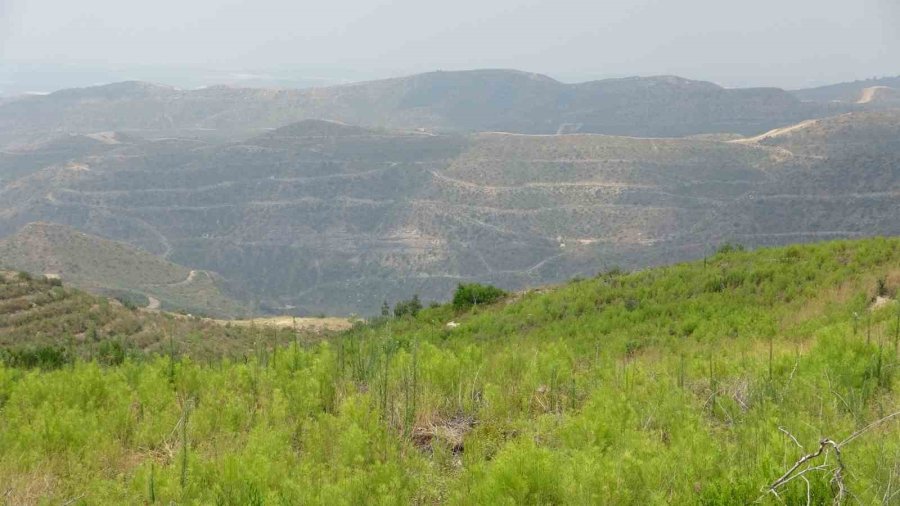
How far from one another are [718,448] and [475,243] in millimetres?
81406

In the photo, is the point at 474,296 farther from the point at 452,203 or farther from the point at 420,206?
the point at 420,206

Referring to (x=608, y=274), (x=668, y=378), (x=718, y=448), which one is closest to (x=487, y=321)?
(x=608, y=274)

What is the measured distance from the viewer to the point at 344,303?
81.6 m

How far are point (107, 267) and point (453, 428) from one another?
65429mm

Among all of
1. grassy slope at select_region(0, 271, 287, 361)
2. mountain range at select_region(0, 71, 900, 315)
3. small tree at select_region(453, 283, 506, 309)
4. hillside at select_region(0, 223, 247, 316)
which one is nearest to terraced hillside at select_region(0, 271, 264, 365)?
grassy slope at select_region(0, 271, 287, 361)

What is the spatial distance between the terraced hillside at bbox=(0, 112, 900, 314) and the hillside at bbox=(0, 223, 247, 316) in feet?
40.1

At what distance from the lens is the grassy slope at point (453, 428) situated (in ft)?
12.7

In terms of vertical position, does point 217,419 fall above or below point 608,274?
above

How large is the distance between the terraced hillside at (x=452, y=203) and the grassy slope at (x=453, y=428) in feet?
208

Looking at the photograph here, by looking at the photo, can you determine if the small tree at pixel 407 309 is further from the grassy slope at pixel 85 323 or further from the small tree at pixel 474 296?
the grassy slope at pixel 85 323

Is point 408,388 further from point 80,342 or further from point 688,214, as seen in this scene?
point 688,214

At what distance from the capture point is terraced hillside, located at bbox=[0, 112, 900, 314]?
75.5m

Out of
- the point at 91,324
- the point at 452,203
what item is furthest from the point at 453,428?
the point at 452,203

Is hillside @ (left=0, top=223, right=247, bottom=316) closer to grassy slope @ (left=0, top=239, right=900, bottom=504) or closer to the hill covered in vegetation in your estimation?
the hill covered in vegetation
